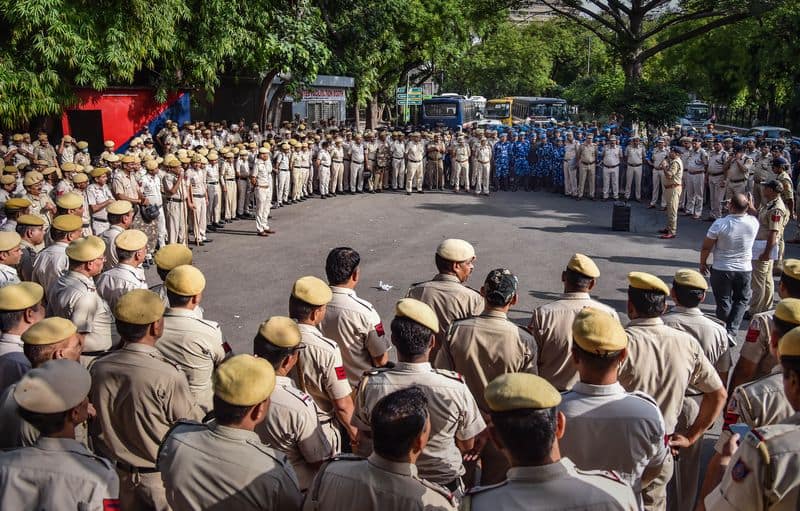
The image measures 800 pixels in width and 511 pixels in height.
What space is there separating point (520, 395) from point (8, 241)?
563 cm

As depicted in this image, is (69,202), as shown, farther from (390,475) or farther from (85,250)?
(390,475)

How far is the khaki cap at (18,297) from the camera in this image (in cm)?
480

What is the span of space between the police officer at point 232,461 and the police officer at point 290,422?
47cm

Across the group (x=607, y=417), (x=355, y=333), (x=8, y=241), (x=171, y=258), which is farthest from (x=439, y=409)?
(x=8, y=241)

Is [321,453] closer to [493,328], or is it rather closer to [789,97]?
[493,328]

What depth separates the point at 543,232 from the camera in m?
16.0

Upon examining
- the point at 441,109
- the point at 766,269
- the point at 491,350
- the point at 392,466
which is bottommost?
the point at 766,269

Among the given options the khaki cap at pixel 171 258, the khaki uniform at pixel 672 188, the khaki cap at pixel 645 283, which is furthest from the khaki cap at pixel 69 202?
the khaki uniform at pixel 672 188

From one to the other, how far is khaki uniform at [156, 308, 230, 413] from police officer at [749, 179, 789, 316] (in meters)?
6.81

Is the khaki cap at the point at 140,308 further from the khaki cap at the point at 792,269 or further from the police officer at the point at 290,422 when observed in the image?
the khaki cap at the point at 792,269

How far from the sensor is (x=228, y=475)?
10.4 feet

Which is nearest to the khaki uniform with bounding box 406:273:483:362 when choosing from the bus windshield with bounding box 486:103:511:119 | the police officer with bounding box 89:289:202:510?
the police officer with bounding box 89:289:202:510

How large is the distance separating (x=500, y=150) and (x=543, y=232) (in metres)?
6.69

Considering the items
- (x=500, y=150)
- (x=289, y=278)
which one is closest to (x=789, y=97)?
(x=500, y=150)
